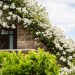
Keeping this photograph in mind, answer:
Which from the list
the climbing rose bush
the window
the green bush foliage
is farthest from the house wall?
the green bush foliage

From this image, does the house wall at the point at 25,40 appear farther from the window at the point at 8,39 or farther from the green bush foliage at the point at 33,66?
the green bush foliage at the point at 33,66

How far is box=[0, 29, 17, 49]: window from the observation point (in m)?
19.2

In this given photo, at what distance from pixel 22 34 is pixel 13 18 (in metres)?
0.85

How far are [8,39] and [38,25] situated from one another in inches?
62.3

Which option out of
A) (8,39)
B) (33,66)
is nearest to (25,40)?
(8,39)

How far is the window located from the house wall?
0.30 m

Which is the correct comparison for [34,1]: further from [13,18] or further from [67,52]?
[67,52]

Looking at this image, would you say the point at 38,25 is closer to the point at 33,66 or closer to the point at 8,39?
the point at 8,39

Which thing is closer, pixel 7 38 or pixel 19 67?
pixel 19 67

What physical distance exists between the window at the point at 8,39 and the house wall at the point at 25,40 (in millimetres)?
298

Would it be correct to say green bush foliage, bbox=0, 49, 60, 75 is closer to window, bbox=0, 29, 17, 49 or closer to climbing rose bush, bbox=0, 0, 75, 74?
climbing rose bush, bbox=0, 0, 75, 74

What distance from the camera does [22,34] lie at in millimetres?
19188

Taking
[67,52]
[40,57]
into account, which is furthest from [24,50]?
[40,57]

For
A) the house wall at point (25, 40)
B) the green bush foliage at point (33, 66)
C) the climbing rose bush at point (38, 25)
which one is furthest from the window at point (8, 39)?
the green bush foliage at point (33, 66)
